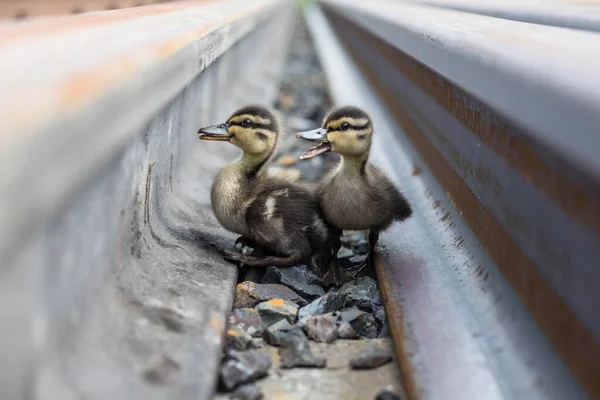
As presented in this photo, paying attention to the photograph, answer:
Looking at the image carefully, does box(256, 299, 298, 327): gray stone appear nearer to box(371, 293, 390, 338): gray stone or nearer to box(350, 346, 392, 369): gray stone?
box(371, 293, 390, 338): gray stone

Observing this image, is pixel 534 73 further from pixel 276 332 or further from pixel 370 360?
pixel 276 332

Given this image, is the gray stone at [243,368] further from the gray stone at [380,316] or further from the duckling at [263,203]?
the duckling at [263,203]

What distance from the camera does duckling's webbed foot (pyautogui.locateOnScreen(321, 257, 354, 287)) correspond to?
11.6ft

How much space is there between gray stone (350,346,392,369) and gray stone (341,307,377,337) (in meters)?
0.33

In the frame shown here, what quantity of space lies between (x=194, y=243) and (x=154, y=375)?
1304 mm

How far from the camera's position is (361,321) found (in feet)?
Answer: 9.69

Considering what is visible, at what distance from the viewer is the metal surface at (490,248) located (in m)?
1.88

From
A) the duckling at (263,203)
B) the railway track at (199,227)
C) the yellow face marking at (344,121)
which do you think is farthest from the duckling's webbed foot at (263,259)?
the yellow face marking at (344,121)

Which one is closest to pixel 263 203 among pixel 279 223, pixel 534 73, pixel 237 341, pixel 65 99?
pixel 279 223

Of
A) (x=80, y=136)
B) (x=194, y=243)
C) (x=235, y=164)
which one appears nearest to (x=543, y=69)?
(x=80, y=136)

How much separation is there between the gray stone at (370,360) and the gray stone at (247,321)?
1.35 ft

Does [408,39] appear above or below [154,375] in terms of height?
above

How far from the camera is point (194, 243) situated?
3287 mm

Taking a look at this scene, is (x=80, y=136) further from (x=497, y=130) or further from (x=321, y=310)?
(x=321, y=310)
